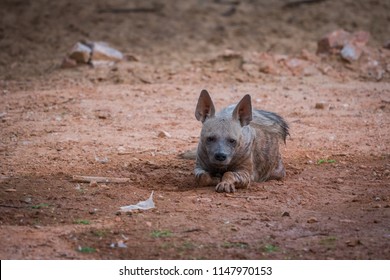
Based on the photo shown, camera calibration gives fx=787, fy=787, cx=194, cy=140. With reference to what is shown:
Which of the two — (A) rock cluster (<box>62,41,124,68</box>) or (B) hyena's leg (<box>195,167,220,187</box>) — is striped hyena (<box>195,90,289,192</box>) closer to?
(B) hyena's leg (<box>195,167,220,187</box>)

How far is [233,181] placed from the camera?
782 centimetres

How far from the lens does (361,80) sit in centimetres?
1316

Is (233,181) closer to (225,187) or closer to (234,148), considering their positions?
(225,187)

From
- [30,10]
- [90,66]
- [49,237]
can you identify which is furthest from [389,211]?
[30,10]

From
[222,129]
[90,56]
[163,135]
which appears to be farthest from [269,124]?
[90,56]

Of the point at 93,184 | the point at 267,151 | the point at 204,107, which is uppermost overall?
the point at 204,107

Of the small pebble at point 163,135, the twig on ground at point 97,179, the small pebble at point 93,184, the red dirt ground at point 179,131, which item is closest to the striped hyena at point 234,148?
the red dirt ground at point 179,131

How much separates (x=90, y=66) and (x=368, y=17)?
253 inches

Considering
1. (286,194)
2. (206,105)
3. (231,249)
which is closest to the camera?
(231,249)

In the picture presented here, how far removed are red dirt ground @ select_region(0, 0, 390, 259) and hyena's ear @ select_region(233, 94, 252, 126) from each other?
0.69 meters

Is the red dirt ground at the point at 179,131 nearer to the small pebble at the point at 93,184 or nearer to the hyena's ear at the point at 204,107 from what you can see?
the small pebble at the point at 93,184

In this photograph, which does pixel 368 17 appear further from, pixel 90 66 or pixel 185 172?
pixel 185 172

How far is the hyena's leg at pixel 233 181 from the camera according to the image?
770cm

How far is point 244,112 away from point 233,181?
2.59ft
